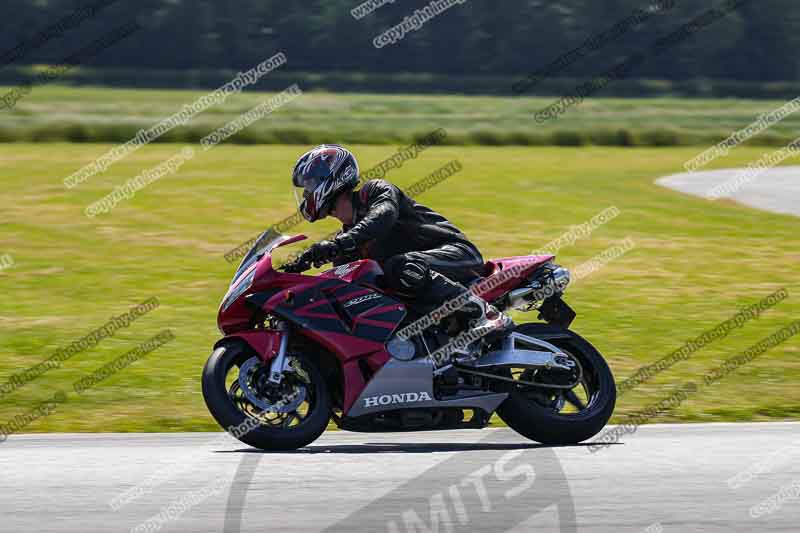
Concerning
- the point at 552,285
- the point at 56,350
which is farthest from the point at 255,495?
the point at 56,350

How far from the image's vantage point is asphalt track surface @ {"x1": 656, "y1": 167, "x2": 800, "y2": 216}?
2514 cm


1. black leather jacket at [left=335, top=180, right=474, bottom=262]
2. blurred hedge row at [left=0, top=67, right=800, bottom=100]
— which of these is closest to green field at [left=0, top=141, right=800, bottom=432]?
black leather jacket at [left=335, top=180, right=474, bottom=262]

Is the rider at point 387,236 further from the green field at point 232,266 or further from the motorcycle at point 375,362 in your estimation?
the green field at point 232,266

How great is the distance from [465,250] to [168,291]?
25.7 ft

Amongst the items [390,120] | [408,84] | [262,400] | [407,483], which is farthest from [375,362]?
[408,84]

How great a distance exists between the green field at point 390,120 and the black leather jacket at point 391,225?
1118 inches

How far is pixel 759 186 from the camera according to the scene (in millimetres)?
28375

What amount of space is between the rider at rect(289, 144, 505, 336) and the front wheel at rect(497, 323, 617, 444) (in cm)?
42

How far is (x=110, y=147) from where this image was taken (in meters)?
34.2

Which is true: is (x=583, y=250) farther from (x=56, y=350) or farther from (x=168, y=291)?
(x=56, y=350)

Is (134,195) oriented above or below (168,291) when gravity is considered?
below

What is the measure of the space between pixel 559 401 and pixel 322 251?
1671 mm

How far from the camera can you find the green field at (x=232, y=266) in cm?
996

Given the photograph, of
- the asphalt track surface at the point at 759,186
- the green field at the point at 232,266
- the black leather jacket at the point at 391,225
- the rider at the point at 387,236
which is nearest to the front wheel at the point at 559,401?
the rider at the point at 387,236
